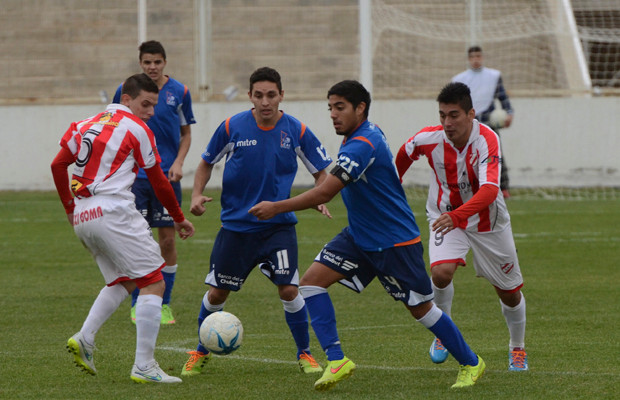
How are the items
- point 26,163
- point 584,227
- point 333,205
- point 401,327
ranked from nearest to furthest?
1. point 401,327
2. point 584,227
3. point 333,205
4. point 26,163

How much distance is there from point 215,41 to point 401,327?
1765 centimetres

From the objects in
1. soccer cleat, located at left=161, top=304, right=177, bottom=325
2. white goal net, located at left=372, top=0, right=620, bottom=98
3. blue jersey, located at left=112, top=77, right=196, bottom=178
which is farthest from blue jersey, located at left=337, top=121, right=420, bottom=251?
white goal net, located at left=372, top=0, right=620, bottom=98

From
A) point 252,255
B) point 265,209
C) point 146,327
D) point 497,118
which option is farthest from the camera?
point 497,118

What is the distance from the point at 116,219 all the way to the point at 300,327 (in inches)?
58.3

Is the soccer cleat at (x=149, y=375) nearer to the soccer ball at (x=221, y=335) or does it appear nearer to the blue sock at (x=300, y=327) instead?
the soccer ball at (x=221, y=335)

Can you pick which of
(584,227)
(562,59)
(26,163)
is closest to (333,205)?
(584,227)

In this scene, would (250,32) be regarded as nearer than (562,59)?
No

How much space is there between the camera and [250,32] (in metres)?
24.9

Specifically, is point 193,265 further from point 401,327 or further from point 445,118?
point 445,118

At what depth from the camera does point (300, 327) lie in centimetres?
684

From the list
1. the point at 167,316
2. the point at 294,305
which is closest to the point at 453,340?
the point at 294,305

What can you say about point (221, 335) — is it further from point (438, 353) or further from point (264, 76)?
point (264, 76)

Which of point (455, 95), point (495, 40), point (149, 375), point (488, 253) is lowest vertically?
point (149, 375)

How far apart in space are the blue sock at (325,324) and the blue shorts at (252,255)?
58 centimetres
